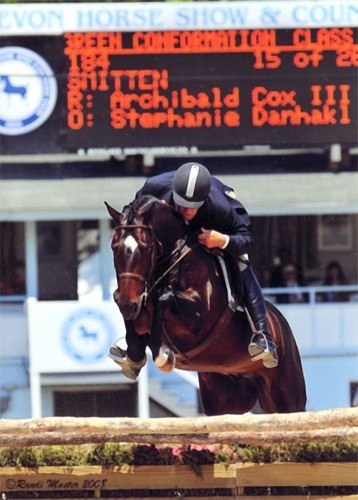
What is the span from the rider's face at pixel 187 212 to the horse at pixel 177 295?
1.6 inches

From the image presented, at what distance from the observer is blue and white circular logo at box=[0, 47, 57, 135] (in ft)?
42.9

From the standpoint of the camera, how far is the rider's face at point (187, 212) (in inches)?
280

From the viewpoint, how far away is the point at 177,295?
7074 millimetres

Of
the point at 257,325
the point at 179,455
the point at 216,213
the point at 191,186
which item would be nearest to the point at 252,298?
the point at 257,325

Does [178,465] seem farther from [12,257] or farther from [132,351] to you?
[12,257]

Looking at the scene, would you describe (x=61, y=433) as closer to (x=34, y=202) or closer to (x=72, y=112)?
(x=72, y=112)

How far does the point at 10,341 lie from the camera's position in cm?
1447

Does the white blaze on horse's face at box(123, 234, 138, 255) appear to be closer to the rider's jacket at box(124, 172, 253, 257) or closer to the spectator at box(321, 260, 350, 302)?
the rider's jacket at box(124, 172, 253, 257)

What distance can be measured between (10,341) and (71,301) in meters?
0.84

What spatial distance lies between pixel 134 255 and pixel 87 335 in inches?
279

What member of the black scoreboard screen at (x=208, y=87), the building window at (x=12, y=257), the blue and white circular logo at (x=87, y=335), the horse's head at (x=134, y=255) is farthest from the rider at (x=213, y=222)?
the building window at (x=12, y=257)

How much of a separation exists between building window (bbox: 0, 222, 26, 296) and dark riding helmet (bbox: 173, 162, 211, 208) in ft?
26.5

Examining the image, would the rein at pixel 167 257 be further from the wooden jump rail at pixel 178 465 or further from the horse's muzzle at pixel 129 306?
the wooden jump rail at pixel 178 465

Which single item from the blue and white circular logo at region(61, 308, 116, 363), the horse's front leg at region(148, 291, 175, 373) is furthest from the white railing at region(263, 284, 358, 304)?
the horse's front leg at region(148, 291, 175, 373)
